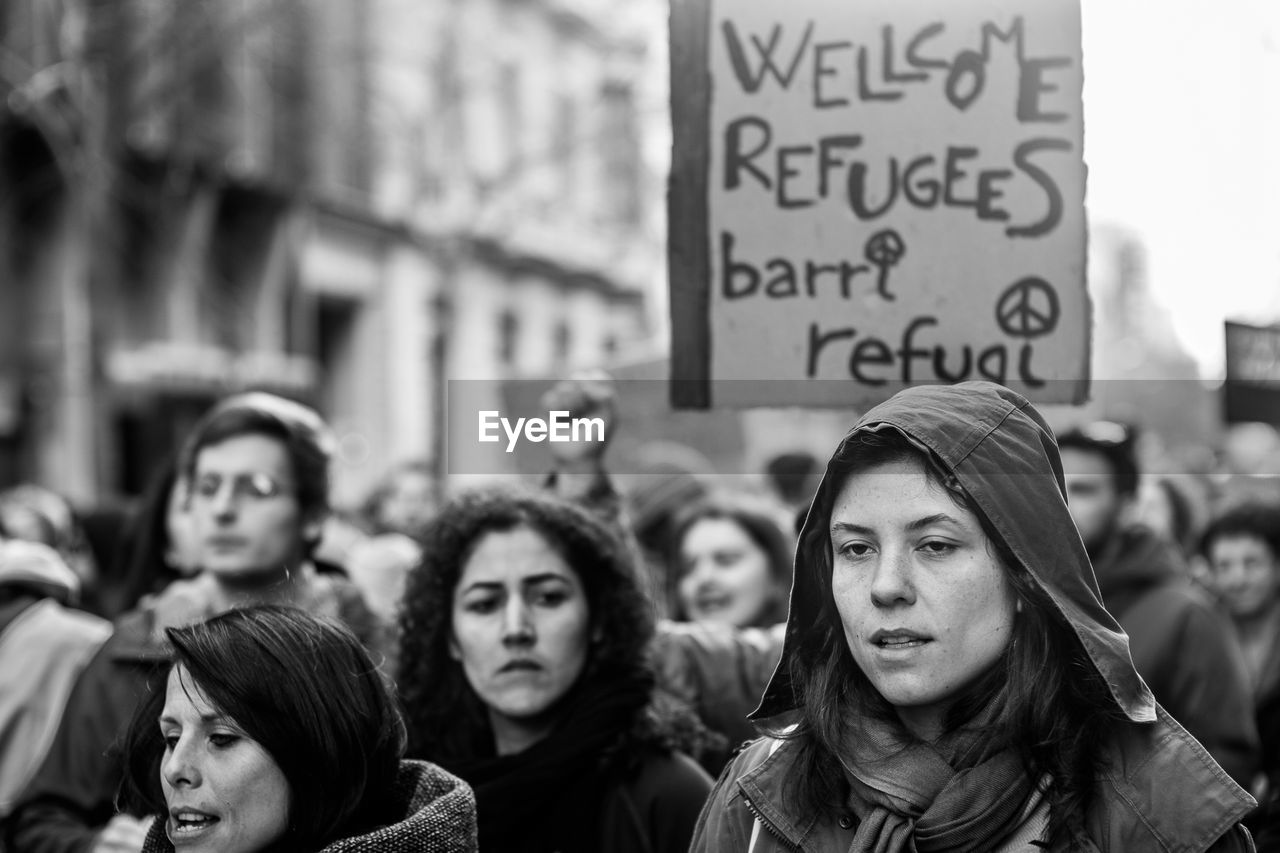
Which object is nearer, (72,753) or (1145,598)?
(72,753)

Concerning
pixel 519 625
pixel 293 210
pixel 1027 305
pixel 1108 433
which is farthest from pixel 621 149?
pixel 519 625

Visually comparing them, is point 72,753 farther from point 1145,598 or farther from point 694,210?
point 1145,598

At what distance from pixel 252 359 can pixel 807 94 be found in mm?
19571

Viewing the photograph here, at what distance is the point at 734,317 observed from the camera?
3.46 meters

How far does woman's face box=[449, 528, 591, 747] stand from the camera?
318 cm

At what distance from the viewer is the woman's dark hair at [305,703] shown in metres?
2.43

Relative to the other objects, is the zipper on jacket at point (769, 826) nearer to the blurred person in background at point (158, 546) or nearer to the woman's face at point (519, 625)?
the woman's face at point (519, 625)

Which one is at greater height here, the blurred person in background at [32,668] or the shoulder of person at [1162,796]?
the shoulder of person at [1162,796]

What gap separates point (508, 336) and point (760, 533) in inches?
1031

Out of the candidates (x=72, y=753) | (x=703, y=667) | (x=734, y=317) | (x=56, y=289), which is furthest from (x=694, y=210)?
(x=56, y=289)

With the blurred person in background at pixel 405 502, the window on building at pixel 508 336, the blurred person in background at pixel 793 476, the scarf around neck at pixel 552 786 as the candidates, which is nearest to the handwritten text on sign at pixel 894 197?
the scarf around neck at pixel 552 786

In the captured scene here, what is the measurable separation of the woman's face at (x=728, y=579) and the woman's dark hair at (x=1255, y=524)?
204cm

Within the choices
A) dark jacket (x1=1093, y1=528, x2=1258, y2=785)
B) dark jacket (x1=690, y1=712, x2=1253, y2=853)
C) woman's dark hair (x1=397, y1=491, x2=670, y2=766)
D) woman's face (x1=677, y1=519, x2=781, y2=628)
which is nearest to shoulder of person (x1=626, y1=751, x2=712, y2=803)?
woman's dark hair (x1=397, y1=491, x2=670, y2=766)

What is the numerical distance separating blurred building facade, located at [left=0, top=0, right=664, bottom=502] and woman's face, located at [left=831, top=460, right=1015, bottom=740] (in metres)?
11.3
